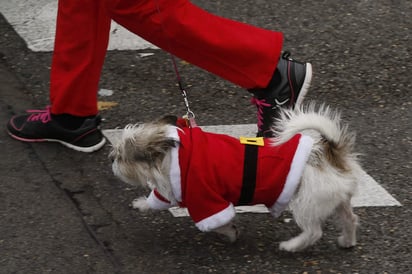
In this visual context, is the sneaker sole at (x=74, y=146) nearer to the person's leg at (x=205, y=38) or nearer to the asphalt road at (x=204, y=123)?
the asphalt road at (x=204, y=123)

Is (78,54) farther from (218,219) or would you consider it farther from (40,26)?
(40,26)

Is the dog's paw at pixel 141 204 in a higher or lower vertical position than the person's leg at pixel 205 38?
lower

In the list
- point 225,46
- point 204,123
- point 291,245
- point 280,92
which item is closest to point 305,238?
point 291,245

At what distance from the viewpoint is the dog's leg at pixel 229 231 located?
370 cm

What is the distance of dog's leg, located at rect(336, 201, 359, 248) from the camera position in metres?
3.67

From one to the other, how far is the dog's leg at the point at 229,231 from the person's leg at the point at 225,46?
30.5 inches

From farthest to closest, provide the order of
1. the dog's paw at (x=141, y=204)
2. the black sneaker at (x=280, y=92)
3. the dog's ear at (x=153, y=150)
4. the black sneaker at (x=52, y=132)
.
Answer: the black sneaker at (x=52, y=132)
the black sneaker at (x=280, y=92)
the dog's paw at (x=141, y=204)
the dog's ear at (x=153, y=150)

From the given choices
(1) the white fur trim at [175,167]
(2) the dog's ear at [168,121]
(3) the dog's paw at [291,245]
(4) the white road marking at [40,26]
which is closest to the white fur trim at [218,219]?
(1) the white fur trim at [175,167]

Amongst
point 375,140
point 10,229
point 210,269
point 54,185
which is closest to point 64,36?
point 54,185

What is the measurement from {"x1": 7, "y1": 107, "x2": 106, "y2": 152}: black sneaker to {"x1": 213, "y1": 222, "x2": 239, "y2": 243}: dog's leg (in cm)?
120

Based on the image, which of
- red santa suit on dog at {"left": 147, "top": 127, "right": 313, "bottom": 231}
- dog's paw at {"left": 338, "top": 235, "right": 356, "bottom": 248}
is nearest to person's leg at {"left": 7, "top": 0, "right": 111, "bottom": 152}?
red santa suit on dog at {"left": 147, "top": 127, "right": 313, "bottom": 231}

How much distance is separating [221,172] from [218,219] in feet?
0.69

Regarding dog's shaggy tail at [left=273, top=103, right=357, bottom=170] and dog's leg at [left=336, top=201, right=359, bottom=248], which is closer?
dog's shaggy tail at [left=273, top=103, right=357, bottom=170]

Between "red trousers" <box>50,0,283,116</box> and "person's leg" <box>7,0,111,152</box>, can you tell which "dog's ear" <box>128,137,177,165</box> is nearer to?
"red trousers" <box>50,0,283,116</box>
